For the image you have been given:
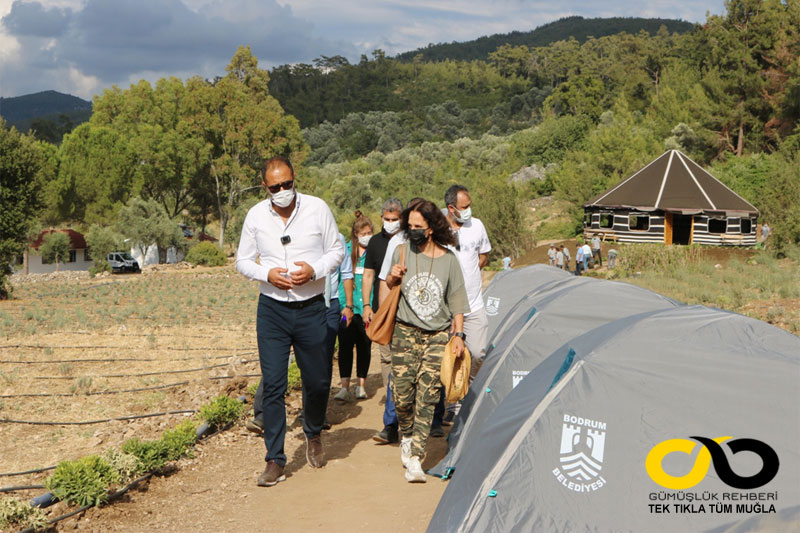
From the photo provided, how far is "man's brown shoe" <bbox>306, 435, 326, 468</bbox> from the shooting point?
6078mm

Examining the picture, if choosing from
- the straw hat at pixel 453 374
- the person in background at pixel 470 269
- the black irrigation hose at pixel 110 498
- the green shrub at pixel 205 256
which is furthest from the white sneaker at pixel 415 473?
the green shrub at pixel 205 256

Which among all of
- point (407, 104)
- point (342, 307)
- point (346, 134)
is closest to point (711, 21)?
point (342, 307)

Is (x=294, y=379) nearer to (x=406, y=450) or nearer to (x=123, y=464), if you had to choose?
(x=406, y=450)

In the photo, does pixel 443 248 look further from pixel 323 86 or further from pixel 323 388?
pixel 323 86

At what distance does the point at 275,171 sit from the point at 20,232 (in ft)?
76.1

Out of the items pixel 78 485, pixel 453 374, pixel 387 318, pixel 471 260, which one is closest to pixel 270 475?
pixel 78 485

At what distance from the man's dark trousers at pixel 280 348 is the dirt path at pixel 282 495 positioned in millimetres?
381

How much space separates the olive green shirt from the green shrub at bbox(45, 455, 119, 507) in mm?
2285

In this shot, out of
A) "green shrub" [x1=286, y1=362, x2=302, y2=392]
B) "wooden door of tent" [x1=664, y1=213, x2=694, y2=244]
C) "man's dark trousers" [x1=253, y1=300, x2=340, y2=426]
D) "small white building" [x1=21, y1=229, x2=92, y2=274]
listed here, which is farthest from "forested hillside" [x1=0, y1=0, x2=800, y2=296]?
"man's dark trousers" [x1=253, y1=300, x2=340, y2=426]

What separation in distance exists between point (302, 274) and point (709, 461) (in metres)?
2.80

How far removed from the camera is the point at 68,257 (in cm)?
5356

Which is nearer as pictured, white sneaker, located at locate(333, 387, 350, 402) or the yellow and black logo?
the yellow and black logo

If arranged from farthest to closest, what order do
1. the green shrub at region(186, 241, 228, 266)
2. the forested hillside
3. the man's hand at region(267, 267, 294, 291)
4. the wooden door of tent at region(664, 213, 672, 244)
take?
the green shrub at region(186, 241, 228, 266), the forested hillside, the wooden door of tent at region(664, 213, 672, 244), the man's hand at region(267, 267, 294, 291)

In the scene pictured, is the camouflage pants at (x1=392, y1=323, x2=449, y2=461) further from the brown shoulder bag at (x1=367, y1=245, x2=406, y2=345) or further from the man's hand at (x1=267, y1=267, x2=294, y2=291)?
the man's hand at (x1=267, y1=267, x2=294, y2=291)
